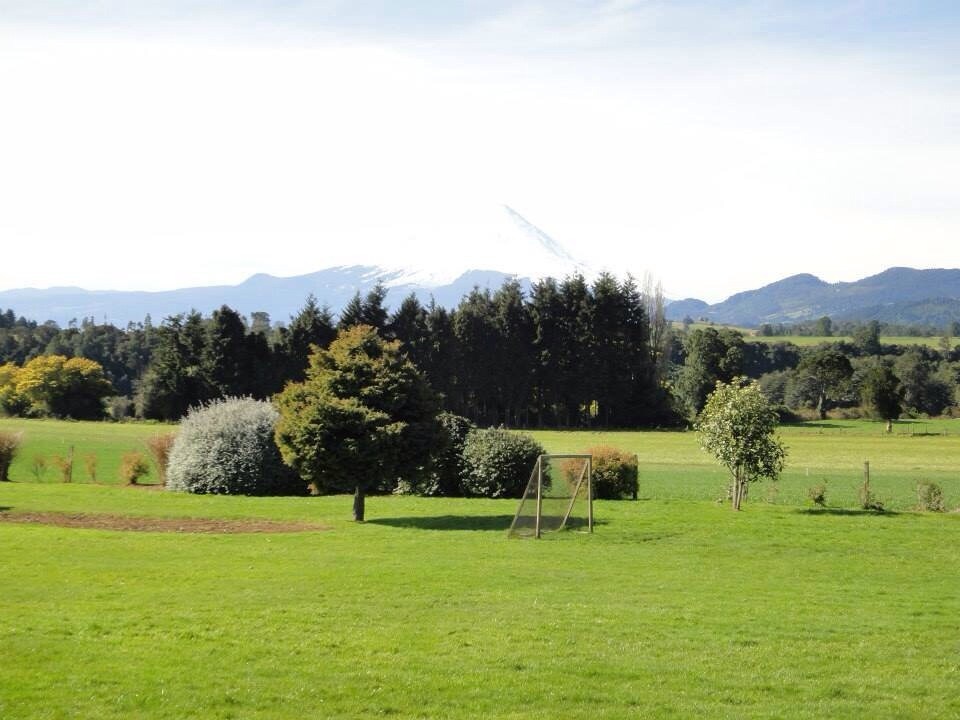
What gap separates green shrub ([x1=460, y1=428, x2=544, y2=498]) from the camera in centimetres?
3894

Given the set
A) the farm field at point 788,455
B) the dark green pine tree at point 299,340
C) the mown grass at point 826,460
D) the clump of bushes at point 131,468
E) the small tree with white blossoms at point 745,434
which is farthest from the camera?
the dark green pine tree at point 299,340

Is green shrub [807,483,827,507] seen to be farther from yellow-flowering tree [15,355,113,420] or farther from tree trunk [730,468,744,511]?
yellow-flowering tree [15,355,113,420]

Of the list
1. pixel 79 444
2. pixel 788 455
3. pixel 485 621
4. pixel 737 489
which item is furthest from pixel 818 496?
pixel 79 444

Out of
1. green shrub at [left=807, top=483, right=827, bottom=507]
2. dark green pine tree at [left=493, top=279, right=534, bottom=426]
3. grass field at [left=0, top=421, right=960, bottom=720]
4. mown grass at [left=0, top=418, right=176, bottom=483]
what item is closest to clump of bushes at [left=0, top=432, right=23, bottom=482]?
mown grass at [left=0, top=418, right=176, bottom=483]

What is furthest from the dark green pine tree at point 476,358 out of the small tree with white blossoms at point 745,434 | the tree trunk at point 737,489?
the small tree with white blossoms at point 745,434

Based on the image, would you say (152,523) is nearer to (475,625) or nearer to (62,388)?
(475,625)

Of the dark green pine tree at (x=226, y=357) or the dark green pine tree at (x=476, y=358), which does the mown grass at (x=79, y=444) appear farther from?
the dark green pine tree at (x=476, y=358)

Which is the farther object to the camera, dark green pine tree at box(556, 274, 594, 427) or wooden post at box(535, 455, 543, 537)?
dark green pine tree at box(556, 274, 594, 427)

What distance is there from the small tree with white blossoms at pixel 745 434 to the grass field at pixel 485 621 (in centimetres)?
359

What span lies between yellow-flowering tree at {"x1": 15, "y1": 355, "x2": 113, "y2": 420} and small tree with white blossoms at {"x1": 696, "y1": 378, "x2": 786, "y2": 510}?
74143mm

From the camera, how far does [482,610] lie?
16.3m

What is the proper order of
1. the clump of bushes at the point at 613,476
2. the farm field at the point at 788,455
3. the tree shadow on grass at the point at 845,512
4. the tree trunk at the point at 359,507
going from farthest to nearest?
the farm field at the point at 788,455, the clump of bushes at the point at 613,476, the tree shadow on grass at the point at 845,512, the tree trunk at the point at 359,507

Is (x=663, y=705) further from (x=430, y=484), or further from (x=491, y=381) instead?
(x=491, y=381)

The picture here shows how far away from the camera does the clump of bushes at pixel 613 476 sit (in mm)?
38344
